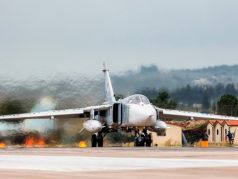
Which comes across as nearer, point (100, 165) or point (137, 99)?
point (100, 165)

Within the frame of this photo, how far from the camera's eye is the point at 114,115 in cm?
5475

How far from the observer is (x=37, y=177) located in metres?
13.3

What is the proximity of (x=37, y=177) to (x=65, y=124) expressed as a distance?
1525 inches

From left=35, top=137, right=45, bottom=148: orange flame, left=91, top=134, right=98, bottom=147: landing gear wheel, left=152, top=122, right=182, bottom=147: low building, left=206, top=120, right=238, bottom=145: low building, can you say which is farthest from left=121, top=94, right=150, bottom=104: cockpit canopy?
left=206, top=120, right=238, bottom=145: low building

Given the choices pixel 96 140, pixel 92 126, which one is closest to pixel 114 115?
pixel 96 140

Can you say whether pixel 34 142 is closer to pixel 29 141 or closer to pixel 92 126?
pixel 29 141

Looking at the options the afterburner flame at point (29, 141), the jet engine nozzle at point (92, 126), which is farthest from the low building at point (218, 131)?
the afterburner flame at point (29, 141)

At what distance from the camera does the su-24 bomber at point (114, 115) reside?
51.9 meters

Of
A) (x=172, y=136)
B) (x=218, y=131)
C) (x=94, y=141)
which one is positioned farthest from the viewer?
(x=218, y=131)

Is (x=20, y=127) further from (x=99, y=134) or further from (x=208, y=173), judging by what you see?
(x=208, y=173)

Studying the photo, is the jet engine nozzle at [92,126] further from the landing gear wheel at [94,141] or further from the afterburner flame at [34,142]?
the afterburner flame at [34,142]

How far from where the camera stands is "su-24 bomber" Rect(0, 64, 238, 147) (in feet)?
170

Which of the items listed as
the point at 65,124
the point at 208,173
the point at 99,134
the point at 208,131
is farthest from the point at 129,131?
the point at 208,173

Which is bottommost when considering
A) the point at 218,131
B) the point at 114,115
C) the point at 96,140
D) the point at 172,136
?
the point at 172,136
